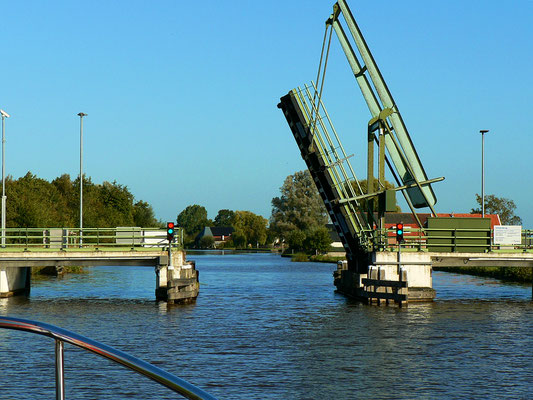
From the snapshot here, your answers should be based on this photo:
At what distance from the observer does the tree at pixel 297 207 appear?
340 ft

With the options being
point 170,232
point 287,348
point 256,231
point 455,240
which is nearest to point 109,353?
point 287,348

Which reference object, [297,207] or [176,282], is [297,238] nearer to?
[297,207]

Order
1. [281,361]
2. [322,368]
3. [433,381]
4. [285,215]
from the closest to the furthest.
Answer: [433,381]
[322,368]
[281,361]
[285,215]

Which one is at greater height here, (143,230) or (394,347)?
(143,230)

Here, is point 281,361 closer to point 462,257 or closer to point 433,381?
point 433,381

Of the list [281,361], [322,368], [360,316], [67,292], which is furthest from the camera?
[67,292]

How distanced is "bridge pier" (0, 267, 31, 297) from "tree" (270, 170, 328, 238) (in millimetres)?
69505

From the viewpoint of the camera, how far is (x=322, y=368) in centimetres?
1484

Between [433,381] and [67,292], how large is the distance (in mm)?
24973

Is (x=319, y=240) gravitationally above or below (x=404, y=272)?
above

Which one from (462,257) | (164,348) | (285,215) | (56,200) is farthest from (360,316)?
(285,215)

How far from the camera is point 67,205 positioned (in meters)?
89.6

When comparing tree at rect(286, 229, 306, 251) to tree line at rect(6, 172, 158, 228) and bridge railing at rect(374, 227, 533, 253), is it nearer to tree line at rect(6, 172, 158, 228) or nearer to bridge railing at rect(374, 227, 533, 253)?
tree line at rect(6, 172, 158, 228)

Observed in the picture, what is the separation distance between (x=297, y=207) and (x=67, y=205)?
31.5 metres
